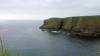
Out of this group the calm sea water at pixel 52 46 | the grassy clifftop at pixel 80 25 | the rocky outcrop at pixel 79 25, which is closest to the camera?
the calm sea water at pixel 52 46

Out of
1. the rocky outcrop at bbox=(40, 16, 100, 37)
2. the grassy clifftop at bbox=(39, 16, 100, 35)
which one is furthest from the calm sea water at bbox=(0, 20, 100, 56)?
the grassy clifftop at bbox=(39, 16, 100, 35)

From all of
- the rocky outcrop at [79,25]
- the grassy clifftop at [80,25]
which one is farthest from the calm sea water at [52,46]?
the grassy clifftop at [80,25]

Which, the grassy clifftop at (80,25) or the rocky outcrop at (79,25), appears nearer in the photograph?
the rocky outcrop at (79,25)

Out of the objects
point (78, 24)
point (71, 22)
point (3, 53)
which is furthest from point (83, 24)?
point (3, 53)

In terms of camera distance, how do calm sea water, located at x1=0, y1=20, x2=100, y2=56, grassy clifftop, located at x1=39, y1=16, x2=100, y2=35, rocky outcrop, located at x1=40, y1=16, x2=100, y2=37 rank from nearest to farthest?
1. calm sea water, located at x1=0, y1=20, x2=100, y2=56
2. rocky outcrop, located at x1=40, y1=16, x2=100, y2=37
3. grassy clifftop, located at x1=39, y1=16, x2=100, y2=35

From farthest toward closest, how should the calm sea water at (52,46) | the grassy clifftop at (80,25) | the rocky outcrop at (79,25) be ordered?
the grassy clifftop at (80,25), the rocky outcrop at (79,25), the calm sea water at (52,46)

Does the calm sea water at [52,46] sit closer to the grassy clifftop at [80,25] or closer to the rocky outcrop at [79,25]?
the rocky outcrop at [79,25]

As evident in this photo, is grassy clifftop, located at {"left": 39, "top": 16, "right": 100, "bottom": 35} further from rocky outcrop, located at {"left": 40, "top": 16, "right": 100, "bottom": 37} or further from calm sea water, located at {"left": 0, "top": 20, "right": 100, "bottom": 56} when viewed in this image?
calm sea water, located at {"left": 0, "top": 20, "right": 100, "bottom": 56}

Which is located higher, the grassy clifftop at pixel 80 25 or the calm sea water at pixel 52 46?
the grassy clifftop at pixel 80 25

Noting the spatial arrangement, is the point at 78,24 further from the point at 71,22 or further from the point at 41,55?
the point at 41,55
